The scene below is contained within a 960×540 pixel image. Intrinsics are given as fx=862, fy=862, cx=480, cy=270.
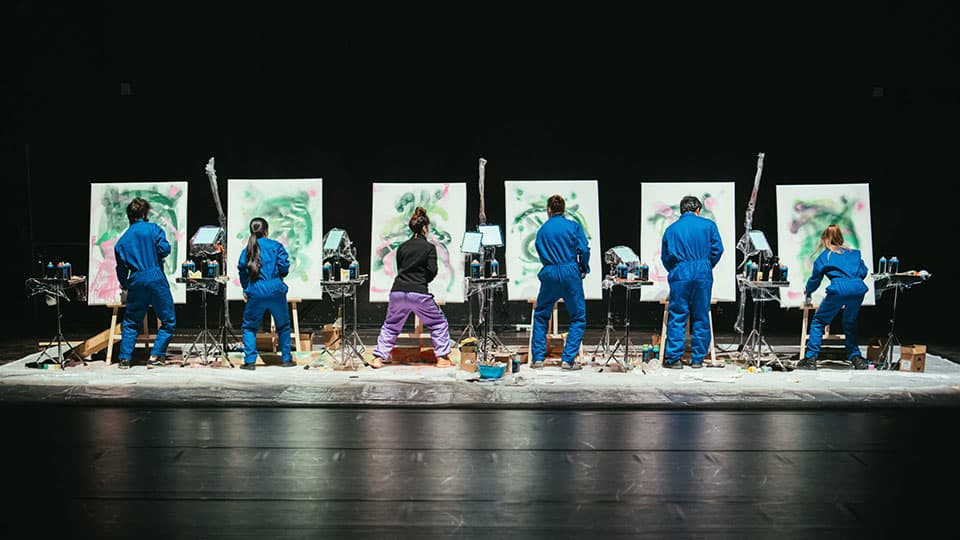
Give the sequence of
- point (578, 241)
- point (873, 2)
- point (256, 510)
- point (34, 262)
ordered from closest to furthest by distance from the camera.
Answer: point (256, 510) → point (578, 241) → point (873, 2) → point (34, 262)

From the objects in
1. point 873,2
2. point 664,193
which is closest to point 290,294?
point 664,193

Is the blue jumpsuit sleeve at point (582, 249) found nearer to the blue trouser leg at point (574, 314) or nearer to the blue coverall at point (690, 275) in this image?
the blue trouser leg at point (574, 314)

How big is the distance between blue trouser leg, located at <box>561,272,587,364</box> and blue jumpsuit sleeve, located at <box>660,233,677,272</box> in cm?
73

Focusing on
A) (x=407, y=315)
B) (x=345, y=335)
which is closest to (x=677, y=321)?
(x=407, y=315)

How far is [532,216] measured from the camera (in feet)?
25.9

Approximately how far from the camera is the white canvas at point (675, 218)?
25.3ft

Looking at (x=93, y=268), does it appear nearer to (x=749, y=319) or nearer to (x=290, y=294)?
(x=290, y=294)

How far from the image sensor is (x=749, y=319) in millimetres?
9633

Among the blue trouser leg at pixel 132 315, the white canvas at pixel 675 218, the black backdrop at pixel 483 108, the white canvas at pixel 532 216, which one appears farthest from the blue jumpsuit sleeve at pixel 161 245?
the white canvas at pixel 675 218

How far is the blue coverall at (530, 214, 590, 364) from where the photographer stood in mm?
6973

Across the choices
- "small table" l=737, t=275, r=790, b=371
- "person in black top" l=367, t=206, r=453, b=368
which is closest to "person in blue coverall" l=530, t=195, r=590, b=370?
"person in black top" l=367, t=206, r=453, b=368

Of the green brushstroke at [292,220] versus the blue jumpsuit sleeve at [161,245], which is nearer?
the blue jumpsuit sleeve at [161,245]

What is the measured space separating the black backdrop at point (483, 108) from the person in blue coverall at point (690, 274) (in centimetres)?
231

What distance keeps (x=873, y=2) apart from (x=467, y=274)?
4845 mm
